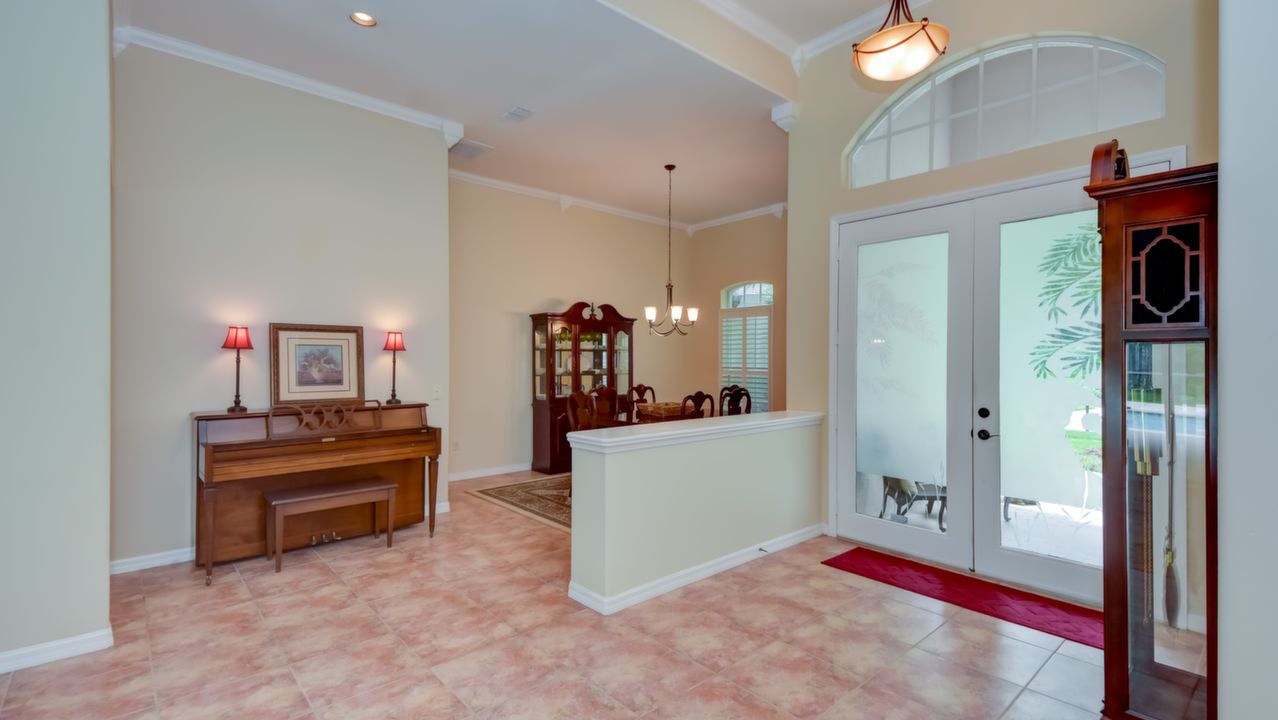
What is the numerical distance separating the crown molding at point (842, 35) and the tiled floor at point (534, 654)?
3.65m

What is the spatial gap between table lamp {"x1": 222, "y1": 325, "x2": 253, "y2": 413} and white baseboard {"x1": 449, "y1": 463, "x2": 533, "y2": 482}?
262 cm

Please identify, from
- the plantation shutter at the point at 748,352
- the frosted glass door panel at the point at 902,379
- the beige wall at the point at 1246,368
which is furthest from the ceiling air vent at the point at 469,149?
the beige wall at the point at 1246,368

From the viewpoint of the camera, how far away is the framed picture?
4.01 metres

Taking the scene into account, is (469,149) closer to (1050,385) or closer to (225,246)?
(225,246)

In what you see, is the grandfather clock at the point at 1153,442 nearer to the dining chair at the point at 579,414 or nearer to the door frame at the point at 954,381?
the door frame at the point at 954,381

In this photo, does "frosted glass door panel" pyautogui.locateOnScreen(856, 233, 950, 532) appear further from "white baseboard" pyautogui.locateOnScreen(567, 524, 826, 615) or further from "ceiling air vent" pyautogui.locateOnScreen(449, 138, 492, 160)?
"ceiling air vent" pyautogui.locateOnScreen(449, 138, 492, 160)

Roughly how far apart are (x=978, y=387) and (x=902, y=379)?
1.58 feet

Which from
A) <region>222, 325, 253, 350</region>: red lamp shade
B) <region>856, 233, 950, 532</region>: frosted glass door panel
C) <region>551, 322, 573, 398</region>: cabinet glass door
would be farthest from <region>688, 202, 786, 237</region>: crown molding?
<region>222, 325, 253, 350</region>: red lamp shade

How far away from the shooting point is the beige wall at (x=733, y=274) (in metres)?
7.46

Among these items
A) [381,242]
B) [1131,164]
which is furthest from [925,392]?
[381,242]

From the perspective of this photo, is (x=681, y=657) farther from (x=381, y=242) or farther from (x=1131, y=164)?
(x=381, y=242)

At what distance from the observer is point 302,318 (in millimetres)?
4152

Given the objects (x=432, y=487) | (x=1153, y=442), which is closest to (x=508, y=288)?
(x=432, y=487)

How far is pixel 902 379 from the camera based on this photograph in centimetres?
382
